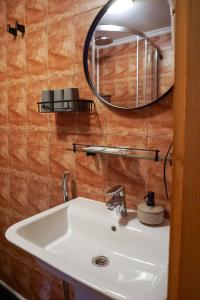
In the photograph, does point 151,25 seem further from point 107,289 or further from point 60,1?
point 107,289

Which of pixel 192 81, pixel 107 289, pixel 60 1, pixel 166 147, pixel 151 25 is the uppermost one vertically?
pixel 60 1

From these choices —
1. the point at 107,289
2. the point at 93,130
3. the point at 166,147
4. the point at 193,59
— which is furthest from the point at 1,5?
the point at 107,289

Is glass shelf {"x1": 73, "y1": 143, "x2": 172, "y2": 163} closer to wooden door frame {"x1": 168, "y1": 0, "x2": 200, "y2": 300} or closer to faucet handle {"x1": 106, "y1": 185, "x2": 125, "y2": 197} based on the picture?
faucet handle {"x1": 106, "y1": 185, "x2": 125, "y2": 197}

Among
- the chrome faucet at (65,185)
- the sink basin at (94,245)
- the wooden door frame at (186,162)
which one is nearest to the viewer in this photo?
the wooden door frame at (186,162)

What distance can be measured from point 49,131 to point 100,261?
0.83 metres

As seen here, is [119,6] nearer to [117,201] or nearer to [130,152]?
[130,152]

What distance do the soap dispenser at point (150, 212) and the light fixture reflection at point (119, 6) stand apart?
0.88 metres

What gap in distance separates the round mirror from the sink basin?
57cm

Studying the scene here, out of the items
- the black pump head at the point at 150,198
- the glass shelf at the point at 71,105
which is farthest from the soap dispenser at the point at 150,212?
the glass shelf at the point at 71,105

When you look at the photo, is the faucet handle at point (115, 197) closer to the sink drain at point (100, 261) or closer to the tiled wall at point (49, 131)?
the tiled wall at point (49, 131)

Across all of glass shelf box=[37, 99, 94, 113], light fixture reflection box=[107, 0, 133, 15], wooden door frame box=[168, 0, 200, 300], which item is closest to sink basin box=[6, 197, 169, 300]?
wooden door frame box=[168, 0, 200, 300]

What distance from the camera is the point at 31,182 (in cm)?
162

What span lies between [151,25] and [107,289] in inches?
41.4

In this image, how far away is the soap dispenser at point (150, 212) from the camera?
3.17 feet
